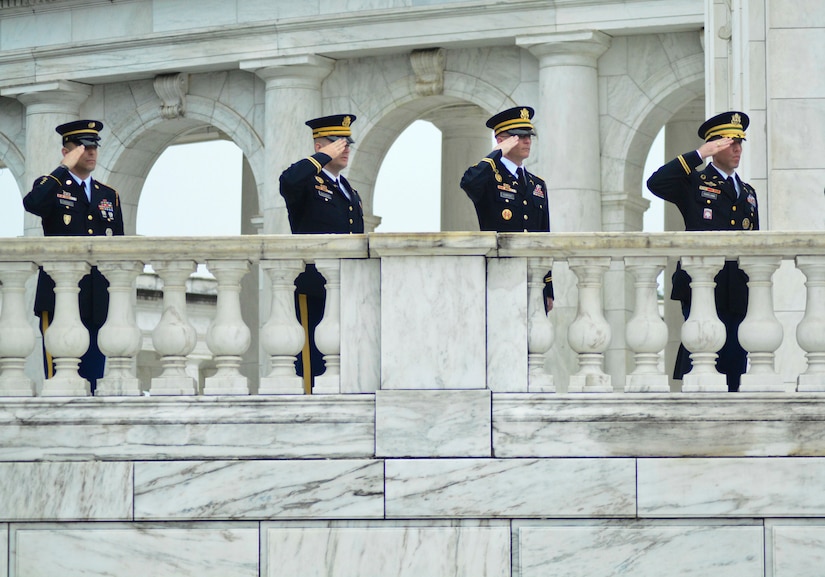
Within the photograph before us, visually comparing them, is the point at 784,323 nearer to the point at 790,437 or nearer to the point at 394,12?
the point at 790,437

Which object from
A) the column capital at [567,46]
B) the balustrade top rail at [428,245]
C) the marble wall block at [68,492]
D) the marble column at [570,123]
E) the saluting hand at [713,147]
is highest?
the column capital at [567,46]

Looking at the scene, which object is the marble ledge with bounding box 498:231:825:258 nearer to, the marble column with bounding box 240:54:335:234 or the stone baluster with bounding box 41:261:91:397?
the stone baluster with bounding box 41:261:91:397

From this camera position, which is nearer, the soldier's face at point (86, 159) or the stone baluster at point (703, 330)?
the stone baluster at point (703, 330)

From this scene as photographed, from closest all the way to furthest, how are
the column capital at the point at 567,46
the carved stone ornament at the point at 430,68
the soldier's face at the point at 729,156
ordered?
the soldier's face at the point at 729,156 → the column capital at the point at 567,46 → the carved stone ornament at the point at 430,68

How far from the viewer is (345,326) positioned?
481 inches

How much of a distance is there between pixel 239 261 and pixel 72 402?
145cm

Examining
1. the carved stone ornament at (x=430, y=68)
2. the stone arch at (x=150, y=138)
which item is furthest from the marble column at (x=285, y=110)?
the carved stone ornament at (x=430, y=68)

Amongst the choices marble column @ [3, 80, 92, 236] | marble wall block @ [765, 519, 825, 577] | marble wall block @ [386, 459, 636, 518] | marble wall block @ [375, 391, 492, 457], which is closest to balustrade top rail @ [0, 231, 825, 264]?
marble wall block @ [375, 391, 492, 457]

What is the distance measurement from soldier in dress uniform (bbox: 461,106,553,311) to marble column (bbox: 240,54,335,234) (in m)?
12.4

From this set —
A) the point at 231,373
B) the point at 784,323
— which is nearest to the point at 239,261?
the point at 231,373

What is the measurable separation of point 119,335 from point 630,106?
14446mm

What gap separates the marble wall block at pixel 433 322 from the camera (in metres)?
12.1

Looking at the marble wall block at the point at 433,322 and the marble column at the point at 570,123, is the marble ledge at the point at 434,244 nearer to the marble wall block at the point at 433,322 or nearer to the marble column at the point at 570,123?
the marble wall block at the point at 433,322

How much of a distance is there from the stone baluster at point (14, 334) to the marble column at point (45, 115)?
16.3m
